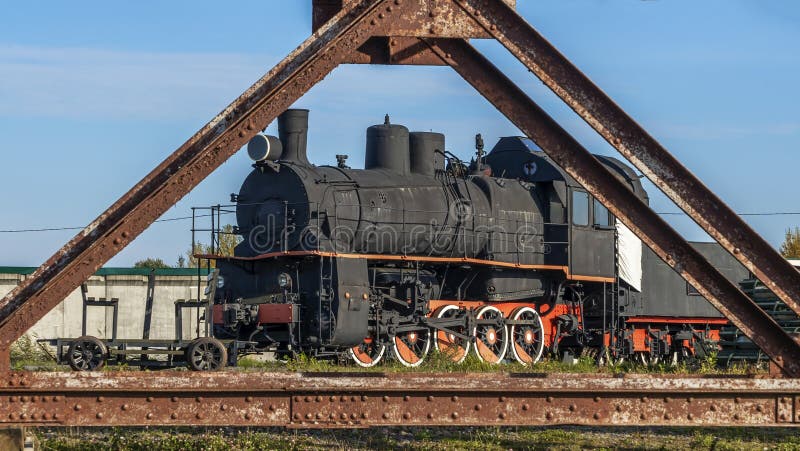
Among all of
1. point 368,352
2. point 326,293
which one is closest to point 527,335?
point 368,352

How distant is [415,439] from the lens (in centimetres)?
971

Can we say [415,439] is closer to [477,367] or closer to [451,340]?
[477,367]

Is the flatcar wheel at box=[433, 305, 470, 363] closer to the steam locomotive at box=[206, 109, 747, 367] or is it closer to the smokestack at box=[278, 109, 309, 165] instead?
the steam locomotive at box=[206, 109, 747, 367]

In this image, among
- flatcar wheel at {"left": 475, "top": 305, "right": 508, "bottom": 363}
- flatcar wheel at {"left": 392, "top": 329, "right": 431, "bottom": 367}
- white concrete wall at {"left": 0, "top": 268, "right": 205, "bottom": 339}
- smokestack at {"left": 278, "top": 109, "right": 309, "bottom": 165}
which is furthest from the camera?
white concrete wall at {"left": 0, "top": 268, "right": 205, "bottom": 339}

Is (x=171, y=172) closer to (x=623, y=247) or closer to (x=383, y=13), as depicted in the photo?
(x=383, y=13)

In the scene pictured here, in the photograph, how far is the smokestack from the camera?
19.1m

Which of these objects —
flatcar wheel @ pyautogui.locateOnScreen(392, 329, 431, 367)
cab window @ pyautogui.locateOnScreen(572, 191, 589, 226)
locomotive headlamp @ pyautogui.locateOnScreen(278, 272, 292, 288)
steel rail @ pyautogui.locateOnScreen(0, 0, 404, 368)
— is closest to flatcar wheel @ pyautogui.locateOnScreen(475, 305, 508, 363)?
flatcar wheel @ pyautogui.locateOnScreen(392, 329, 431, 367)

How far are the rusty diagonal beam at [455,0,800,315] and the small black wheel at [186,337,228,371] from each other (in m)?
9.77

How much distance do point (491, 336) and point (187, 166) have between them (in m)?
14.2

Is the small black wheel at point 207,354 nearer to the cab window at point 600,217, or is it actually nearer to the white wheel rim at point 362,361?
the white wheel rim at point 362,361

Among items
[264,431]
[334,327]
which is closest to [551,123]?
[264,431]

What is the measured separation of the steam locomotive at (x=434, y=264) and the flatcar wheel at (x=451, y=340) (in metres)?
0.03

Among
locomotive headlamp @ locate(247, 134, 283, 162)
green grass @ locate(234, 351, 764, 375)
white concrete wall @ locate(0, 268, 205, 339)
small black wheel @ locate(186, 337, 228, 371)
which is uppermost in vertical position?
locomotive headlamp @ locate(247, 134, 283, 162)

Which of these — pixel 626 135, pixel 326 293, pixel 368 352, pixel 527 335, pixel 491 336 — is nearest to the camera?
pixel 626 135
